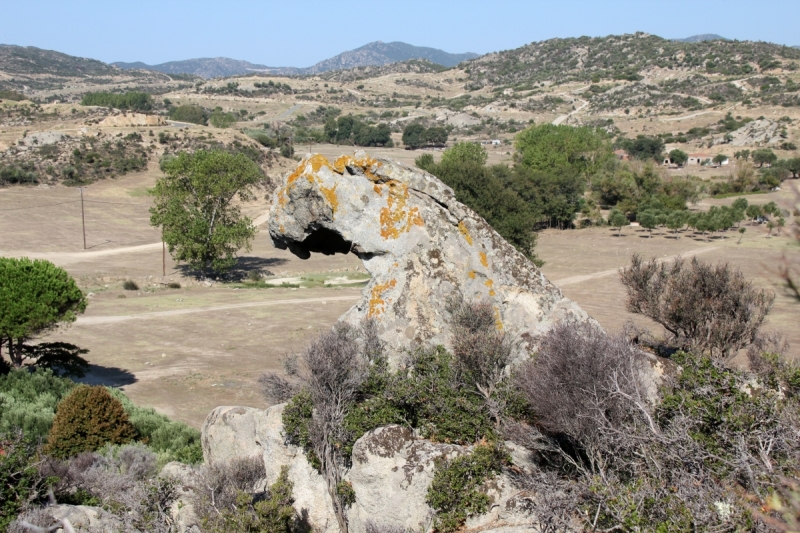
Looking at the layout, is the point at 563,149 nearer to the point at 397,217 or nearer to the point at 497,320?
the point at 397,217

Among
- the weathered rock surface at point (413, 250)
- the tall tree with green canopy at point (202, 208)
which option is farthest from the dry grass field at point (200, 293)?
the weathered rock surface at point (413, 250)

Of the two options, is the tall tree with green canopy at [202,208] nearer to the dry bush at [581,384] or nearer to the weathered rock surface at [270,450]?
the weathered rock surface at [270,450]

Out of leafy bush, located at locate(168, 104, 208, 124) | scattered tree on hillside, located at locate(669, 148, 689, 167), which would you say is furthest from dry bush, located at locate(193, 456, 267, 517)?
leafy bush, located at locate(168, 104, 208, 124)

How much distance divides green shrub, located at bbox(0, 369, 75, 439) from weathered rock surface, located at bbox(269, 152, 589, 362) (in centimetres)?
677

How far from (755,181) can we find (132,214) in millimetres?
62518

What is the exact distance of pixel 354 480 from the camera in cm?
777

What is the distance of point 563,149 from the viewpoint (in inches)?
3063

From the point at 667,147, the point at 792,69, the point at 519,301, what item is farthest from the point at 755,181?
the point at 792,69

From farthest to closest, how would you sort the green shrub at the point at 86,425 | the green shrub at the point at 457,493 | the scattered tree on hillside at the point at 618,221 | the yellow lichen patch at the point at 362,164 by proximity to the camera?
the scattered tree on hillside at the point at 618,221 → the green shrub at the point at 86,425 → the yellow lichen patch at the point at 362,164 → the green shrub at the point at 457,493

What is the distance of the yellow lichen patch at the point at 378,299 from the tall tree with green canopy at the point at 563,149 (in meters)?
66.4

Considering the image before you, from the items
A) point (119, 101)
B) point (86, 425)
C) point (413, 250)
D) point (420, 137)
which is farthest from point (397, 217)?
point (119, 101)

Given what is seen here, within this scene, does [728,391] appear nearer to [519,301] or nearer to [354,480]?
[519,301]

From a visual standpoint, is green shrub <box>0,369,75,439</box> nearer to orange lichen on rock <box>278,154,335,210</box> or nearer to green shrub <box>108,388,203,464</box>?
green shrub <box>108,388,203,464</box>

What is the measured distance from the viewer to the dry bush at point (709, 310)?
11.3m
